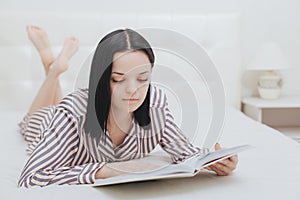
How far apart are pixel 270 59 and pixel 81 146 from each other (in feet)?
5.28

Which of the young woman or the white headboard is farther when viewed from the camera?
the white headboard

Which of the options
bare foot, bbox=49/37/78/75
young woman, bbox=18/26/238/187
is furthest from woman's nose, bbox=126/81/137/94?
bare foot, bbox=49/37/78/75

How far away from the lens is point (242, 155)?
1438mm

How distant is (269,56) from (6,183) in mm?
1738

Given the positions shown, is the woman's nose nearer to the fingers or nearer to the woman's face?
the woman's face

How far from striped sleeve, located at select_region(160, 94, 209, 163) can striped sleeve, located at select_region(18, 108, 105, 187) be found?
0.82ft

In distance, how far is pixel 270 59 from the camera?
2.50 metres

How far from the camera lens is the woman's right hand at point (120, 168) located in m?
1.03

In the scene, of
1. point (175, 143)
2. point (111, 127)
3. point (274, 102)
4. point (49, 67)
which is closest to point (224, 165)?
point (175, 143)

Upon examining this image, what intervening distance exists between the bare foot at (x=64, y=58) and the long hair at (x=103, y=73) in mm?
844

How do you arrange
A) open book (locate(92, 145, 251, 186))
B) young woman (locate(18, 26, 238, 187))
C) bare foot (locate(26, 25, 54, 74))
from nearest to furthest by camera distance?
open book (locate(92, 145, 251, 186)) → young woman (locate(18, 26, 238, 187)) → bare foot (locate(26, 25, 54, 74))

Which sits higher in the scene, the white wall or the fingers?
the white wall

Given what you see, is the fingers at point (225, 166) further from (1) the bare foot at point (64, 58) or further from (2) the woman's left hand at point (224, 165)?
(1) the bare foot at point (64, 58)

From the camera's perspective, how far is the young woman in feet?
3.45
